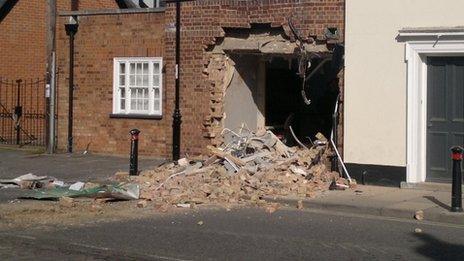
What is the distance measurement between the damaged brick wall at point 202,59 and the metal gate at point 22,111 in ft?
27.1

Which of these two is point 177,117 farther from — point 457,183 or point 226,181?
point 457,183

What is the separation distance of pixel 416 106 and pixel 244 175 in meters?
3.58

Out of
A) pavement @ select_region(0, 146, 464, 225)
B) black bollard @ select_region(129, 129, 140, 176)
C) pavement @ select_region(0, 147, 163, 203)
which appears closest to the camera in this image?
pavement @ select_region(0, 146, 464, 225)

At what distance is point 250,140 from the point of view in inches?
617

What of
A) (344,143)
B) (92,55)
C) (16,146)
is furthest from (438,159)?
(16,146)

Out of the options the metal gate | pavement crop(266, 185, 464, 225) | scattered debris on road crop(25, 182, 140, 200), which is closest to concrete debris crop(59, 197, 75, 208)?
scattered debris on road crop(25, 182, 140, 200)

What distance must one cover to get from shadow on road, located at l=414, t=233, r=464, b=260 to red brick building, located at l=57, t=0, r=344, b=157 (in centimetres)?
673

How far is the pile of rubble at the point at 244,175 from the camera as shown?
43.1ft

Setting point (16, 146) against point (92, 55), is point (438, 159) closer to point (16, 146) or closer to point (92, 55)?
point (92, 55)

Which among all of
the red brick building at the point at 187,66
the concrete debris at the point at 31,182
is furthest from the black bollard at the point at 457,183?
the concrete debris at the point at 31,182

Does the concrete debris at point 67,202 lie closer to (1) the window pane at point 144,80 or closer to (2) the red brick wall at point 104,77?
(2) the red brick wall at point 104,77

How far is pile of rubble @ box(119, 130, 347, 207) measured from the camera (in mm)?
13148

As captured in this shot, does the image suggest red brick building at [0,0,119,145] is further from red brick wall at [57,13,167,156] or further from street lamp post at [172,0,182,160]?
street lamp post at [172,0,182,160]

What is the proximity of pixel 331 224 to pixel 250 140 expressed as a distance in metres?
5.04
